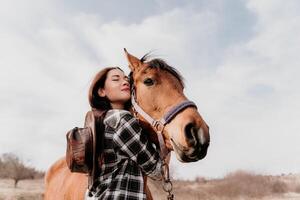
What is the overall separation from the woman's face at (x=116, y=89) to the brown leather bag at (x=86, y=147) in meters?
0.38

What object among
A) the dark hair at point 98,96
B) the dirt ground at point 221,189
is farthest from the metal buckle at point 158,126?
the dirt ground at point 221,189

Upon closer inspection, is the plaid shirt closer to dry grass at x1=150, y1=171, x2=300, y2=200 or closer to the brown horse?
the brown horse

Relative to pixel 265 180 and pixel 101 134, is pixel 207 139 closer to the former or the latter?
pixel 101 134

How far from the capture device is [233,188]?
29.9 m

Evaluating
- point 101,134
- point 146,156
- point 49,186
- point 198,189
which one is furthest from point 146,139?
point 198,189

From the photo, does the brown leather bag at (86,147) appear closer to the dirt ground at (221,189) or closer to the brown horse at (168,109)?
the brown horse at (168,109)

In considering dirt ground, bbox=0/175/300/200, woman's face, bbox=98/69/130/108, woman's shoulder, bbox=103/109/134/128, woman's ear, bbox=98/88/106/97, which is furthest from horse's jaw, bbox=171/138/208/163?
dirt ground, bbox=0/175/300/200

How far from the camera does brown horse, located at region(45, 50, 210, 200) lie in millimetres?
2961

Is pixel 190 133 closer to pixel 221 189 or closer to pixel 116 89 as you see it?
pixel 116 89

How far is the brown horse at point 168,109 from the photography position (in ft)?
9.71

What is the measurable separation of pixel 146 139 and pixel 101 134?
0.37 meters

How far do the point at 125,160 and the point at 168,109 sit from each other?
55 centimetres

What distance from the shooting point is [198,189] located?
3503cm

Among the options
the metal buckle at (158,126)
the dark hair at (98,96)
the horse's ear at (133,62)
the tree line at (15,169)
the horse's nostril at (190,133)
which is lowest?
the horse's nostril at (190,133)
